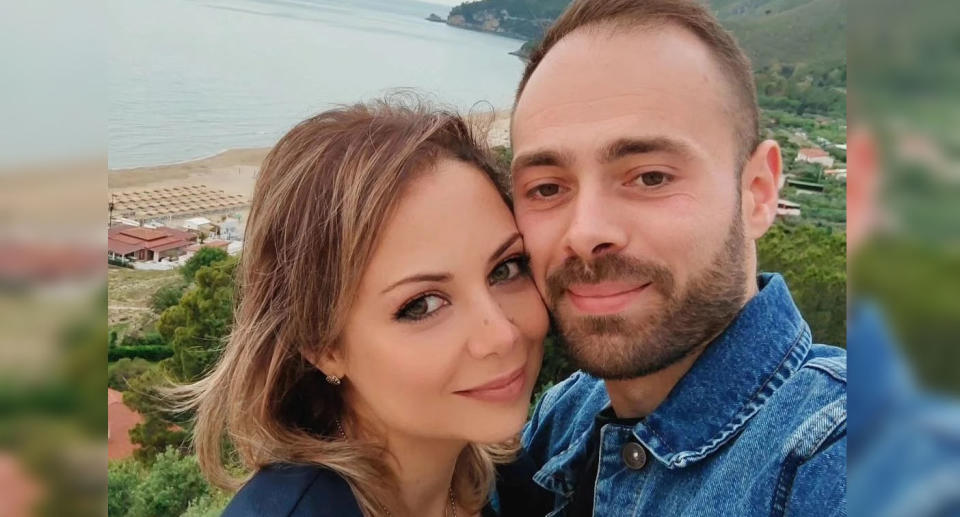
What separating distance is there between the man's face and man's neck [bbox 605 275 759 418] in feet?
0.13

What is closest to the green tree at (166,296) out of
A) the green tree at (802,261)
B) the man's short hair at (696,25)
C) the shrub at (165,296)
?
the shrub at (165,296)

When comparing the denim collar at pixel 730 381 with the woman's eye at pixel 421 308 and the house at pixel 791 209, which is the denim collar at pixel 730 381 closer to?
the woman's eye at pixel 421 308

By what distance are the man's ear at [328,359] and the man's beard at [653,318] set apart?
1.52 ft

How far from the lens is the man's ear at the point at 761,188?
1502 mm

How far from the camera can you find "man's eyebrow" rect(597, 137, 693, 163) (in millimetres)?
1375

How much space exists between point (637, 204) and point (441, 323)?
43cm

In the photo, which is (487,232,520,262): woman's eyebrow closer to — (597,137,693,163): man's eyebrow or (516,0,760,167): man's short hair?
(597,137,693,163): man's eyebrow

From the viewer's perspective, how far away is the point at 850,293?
0.30 m

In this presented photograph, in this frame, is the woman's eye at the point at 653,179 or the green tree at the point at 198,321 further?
the green tree at the point at 198,321

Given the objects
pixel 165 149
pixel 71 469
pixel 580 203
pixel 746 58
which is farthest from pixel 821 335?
pixel 165 149

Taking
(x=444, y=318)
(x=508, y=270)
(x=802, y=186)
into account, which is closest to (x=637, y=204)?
(x=508, y=270)

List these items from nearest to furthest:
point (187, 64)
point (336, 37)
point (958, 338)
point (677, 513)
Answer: point (958, 338) < point (677, 513) < point (187, 64) < point (336, 37)

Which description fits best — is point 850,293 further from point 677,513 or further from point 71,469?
point 677,513

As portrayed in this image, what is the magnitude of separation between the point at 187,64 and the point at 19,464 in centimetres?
1455
